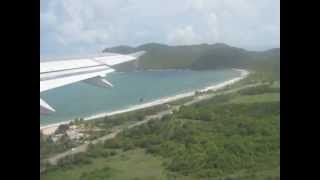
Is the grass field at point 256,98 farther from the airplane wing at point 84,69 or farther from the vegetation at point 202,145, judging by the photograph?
the airplane wing at point 84,69

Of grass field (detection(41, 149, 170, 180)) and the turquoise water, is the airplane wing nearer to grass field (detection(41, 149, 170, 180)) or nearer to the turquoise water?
the turquoise water

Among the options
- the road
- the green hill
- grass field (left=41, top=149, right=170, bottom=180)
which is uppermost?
the green hill

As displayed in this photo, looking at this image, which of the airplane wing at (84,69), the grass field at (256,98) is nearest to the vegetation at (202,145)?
the grass field at (256,98)

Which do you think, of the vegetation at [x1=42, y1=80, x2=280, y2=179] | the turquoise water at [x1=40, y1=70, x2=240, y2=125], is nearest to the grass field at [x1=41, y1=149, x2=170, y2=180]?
the vegetation at [x1=42, y1=80, x2=280, y2=179]
